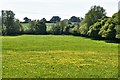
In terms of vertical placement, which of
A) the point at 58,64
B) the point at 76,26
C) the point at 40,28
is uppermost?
the point at 76,26

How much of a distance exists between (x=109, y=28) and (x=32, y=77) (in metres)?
74.4

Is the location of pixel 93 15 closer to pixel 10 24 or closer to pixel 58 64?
pixel 10 24

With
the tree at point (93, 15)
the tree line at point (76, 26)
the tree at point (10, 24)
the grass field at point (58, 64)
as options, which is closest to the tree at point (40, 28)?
the tree line at point (76, 26)

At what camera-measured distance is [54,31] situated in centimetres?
19438

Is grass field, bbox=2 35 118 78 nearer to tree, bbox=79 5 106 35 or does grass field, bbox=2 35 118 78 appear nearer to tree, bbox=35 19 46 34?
tree, bbox=79 5 106 35

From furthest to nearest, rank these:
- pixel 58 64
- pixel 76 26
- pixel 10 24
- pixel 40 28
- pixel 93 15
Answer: pixel 40 28 < pixel 10 24 < pixel 76 26 < pixel 93 15 < pixel 58 64

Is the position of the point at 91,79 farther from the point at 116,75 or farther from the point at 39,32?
the point at 39,32

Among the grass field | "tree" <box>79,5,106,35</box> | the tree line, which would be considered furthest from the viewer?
"tree" <box>79,5,106,35</box>

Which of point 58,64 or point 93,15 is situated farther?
point 93,15

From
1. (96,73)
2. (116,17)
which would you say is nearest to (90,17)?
(116,17)

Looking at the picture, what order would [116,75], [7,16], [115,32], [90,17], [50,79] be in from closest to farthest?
[50,79] < [116,75] < [115,32] < [90,17] < [7,16]

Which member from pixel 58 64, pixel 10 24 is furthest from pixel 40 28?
pixel 58 64

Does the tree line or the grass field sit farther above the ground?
the tree line

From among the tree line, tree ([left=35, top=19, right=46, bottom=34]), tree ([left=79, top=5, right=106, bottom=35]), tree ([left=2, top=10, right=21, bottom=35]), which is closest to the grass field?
the tree line
